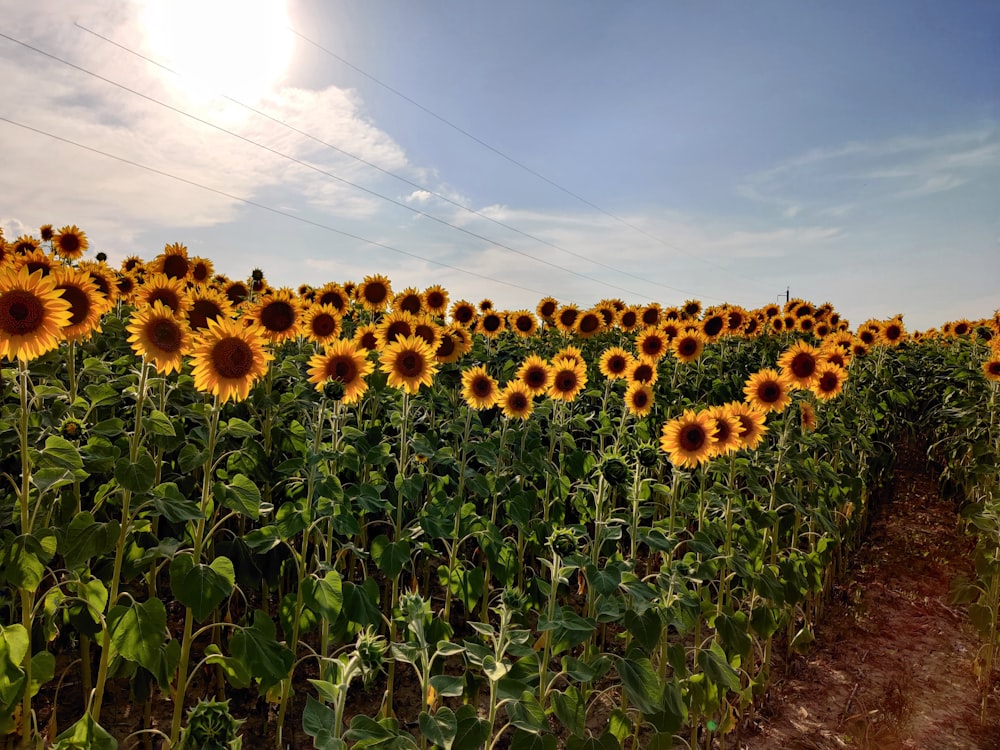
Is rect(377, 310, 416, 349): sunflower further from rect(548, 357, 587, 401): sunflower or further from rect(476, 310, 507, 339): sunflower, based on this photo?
rect(476, 310, 507, 339): sunflower

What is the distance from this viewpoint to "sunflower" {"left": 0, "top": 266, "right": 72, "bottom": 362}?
9.01 ft

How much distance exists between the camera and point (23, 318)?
2.79m

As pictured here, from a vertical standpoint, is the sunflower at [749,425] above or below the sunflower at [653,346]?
below

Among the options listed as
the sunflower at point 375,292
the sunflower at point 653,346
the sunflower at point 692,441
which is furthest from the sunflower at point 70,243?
the sunflower at point 692,441

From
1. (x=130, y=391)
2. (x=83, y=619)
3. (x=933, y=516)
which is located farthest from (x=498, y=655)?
(x=933, y=516)

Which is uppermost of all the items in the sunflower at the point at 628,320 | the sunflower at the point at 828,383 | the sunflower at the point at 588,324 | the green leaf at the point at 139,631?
the sunflower at the point at 628,320

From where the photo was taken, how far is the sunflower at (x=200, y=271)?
8.12 meters

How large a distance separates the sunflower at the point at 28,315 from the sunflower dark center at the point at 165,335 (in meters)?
0.43

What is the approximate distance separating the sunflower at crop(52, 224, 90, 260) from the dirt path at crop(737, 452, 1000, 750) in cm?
1144

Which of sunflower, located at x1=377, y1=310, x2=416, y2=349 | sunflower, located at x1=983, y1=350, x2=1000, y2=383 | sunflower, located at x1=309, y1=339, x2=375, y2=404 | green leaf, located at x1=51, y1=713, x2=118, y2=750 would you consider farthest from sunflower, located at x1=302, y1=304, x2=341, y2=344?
sunflower, located at x1=983, y1=350, x2=1000, y2=383

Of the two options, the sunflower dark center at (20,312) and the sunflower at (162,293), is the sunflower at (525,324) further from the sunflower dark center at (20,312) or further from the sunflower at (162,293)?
the sunflower dark center at (20,312)

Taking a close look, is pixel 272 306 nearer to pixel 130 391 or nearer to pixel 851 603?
pixel 130 391

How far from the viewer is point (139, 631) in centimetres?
261

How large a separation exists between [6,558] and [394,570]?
1.75m
